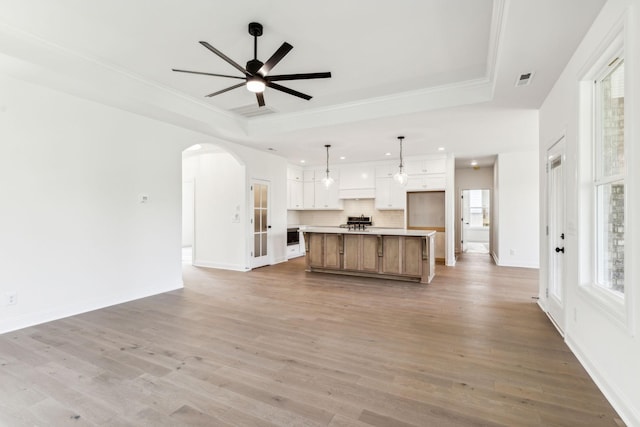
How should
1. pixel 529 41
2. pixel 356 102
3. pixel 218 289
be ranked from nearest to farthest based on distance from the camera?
pixel 529 41 < pixel 356 102 < pixel 218 289

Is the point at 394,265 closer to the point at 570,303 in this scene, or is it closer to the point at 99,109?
the point at 570,303

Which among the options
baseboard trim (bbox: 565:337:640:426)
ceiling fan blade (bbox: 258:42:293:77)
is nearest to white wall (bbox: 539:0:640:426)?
baseboard trim (bbox: 565:337:640:426)

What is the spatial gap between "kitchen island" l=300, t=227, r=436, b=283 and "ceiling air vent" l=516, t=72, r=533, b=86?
9.03ft

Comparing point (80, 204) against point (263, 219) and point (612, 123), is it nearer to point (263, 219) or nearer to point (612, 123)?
point (263, 219)

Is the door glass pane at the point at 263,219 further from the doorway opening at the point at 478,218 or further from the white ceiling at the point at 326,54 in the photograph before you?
the doorway opening at the point at 478,218

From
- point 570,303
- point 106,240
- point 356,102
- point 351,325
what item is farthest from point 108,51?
point 570,303

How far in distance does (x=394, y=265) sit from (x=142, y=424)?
4.58 meters

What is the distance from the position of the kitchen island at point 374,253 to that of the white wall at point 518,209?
2468 millimetres

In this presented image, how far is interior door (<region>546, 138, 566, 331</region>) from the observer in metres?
3.25

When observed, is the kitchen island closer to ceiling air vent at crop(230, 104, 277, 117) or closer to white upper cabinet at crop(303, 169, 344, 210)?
ceiling air vent at crop(230, 104, 277, 117)

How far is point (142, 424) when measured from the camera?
72.2 inches

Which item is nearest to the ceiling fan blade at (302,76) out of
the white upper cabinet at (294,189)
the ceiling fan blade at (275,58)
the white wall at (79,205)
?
the ceiling fan blade at (275,58)

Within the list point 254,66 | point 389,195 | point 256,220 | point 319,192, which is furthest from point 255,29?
point 319,192

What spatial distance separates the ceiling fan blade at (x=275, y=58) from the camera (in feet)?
8.29
